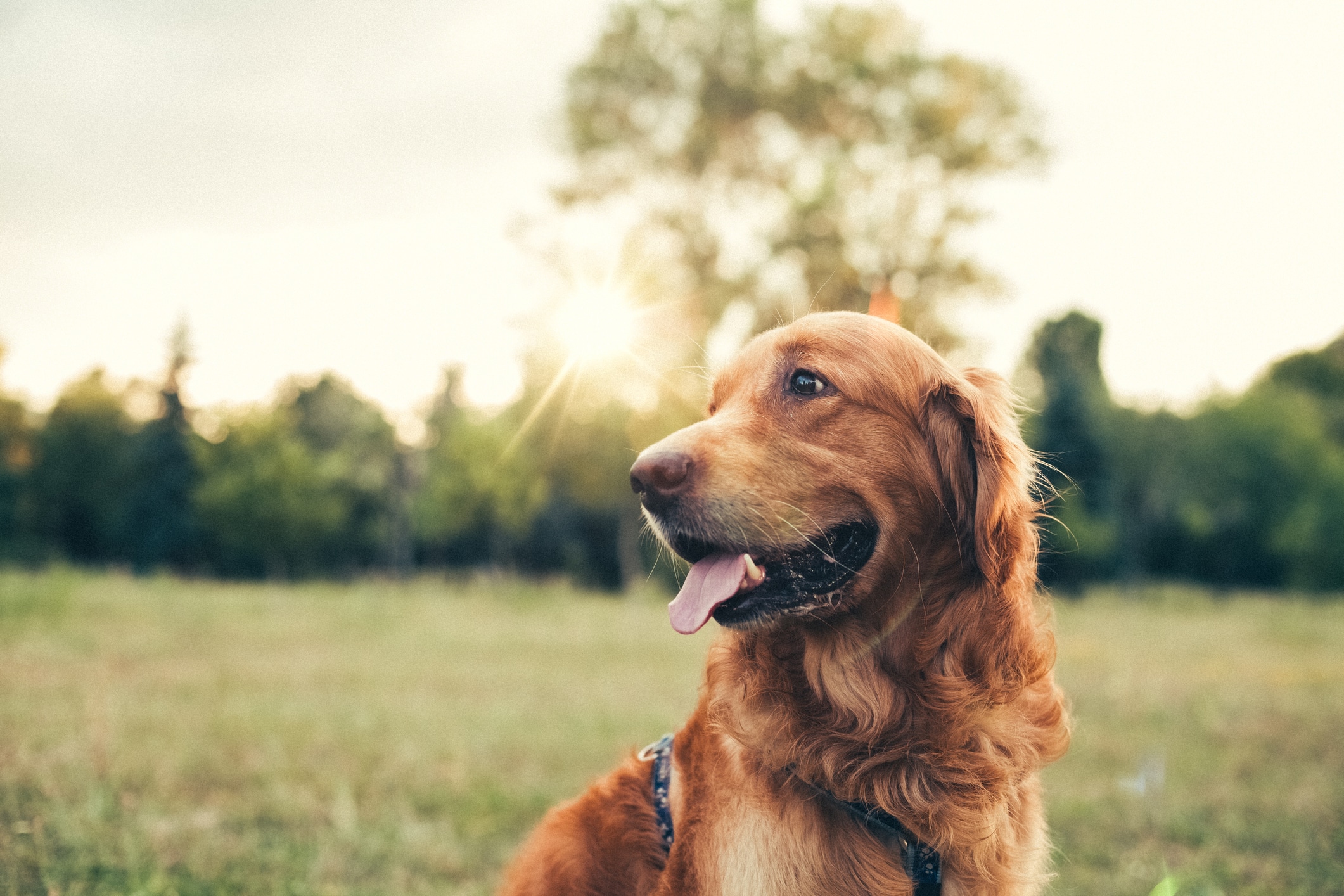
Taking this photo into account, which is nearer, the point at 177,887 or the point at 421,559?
the point at 177,887

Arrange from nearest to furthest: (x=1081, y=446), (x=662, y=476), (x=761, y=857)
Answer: (x=761, y=857)
(x=662, y=476)
(x=1081, y=446)

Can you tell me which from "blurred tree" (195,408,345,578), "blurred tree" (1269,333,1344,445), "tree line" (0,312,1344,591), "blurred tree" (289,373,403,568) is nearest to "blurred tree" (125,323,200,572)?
"tree line" (0,312,1344,591)

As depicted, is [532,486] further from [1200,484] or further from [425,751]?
[1200,484]

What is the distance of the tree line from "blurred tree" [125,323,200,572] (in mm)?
77

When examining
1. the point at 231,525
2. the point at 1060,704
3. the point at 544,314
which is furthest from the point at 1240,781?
the point at 231,525

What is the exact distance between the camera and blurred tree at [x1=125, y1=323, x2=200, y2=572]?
33875 millimetres

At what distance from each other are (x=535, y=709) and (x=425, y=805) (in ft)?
9.59

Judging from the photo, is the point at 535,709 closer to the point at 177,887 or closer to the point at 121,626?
the point at 177,887

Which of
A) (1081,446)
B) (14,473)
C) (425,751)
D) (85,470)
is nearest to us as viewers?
(425,751)

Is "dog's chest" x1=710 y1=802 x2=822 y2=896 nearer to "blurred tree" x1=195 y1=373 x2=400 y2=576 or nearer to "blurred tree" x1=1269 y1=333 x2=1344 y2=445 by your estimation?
"blurred tree" x1=195 y1=373 x2=400 y2=576

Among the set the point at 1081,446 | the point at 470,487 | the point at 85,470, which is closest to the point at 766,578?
the point at 1081,446

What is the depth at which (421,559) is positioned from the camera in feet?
155

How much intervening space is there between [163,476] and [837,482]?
1520 inches

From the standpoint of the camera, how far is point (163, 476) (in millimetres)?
33781
